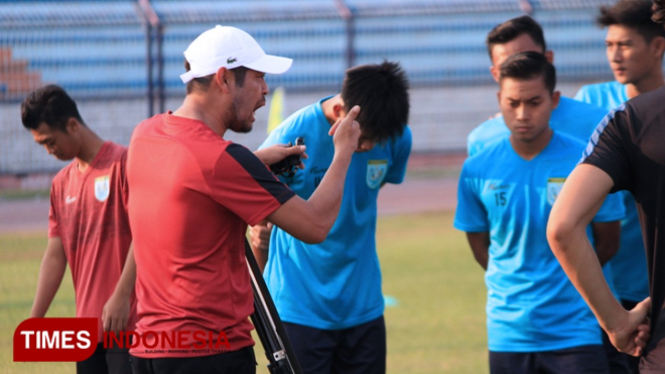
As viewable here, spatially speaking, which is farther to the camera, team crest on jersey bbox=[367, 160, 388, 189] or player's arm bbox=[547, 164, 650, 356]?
team crest on jersey bbox=[367, 160, 388, 189]

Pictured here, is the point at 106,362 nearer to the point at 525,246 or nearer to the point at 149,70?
the point at 525,246

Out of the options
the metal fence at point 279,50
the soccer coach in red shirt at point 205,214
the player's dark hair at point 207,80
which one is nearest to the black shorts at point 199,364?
the soccer coach in red shirt at point 205,214

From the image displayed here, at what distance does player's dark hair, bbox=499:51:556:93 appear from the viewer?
4.14 m

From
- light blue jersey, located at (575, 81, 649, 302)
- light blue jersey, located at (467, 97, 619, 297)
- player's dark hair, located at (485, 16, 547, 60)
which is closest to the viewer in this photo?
light blue jersey, located at (575, 81, 649, 302)

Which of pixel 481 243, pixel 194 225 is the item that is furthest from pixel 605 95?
pixel 194 225

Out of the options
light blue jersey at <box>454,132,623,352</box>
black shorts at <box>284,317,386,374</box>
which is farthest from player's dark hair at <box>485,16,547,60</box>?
black shorts at <box>284,317,386,374</box>

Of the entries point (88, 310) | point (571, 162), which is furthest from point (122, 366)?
point (571, 162)

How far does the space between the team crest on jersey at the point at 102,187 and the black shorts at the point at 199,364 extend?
1453 mm

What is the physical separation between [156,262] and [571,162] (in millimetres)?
2022

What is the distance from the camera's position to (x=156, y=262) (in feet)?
9.47

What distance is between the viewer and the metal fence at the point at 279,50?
588 inches

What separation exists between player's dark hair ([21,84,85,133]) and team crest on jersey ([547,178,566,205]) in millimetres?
2303

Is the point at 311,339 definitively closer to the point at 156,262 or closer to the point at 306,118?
the point at 306,118

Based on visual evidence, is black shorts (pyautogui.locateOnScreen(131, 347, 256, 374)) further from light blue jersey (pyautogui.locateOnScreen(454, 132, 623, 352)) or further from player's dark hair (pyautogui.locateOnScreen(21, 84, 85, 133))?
player's dark hair (pyautogui.locateOnScreen(21, 84, 85, 133))
